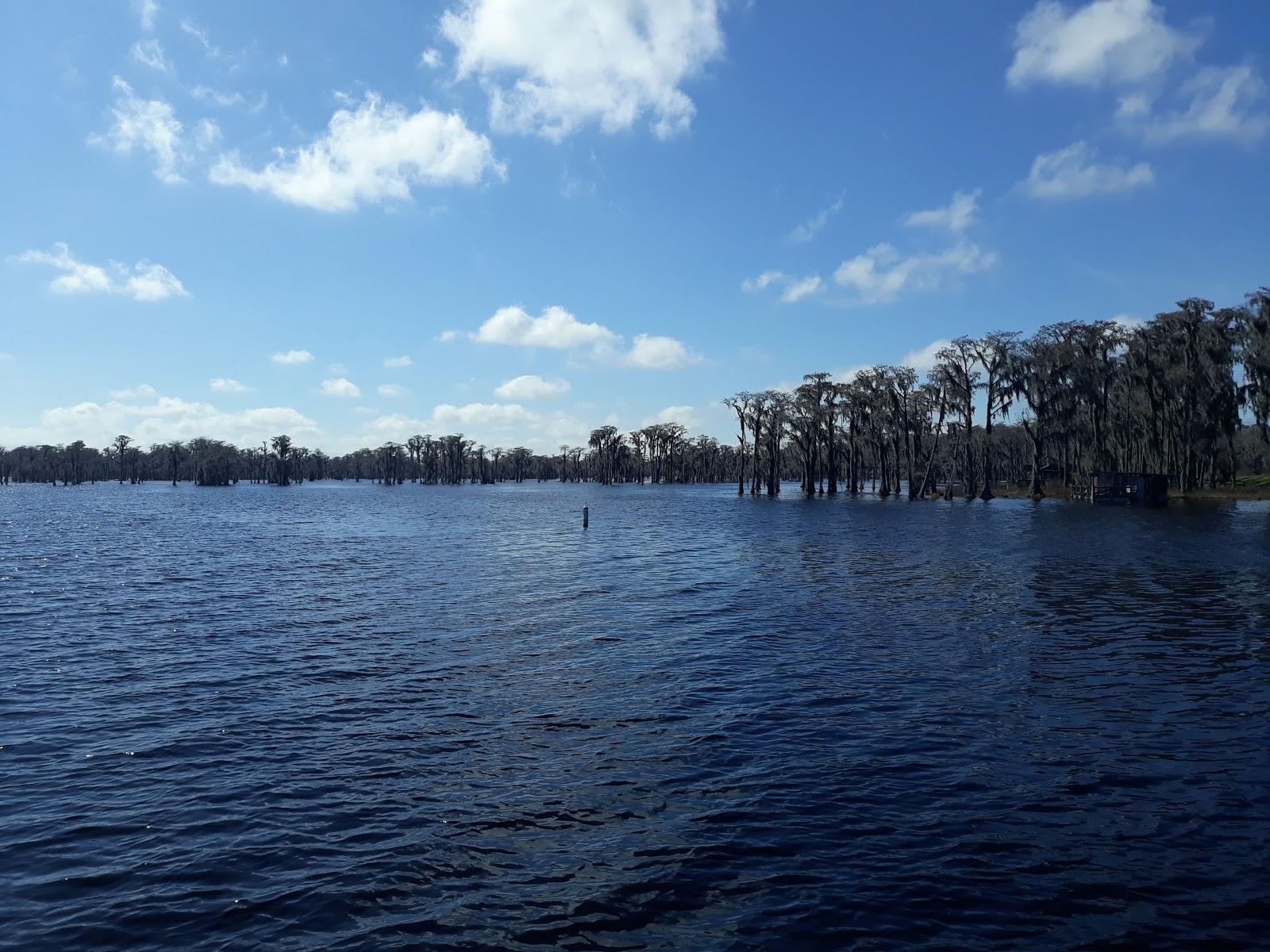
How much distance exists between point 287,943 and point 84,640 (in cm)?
1707

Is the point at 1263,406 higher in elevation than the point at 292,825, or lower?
higher

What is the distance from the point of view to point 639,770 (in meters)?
11.0

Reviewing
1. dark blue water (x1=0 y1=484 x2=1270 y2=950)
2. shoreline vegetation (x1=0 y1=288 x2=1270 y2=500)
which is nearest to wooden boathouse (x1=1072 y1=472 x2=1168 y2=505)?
shoreline vegetation (x1=0 y1=288 x2=1270 y2=500)

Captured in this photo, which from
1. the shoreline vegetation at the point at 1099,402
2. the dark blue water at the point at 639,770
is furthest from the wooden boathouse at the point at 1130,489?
the dark blue water at the point at 639,770

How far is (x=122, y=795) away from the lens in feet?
33.3

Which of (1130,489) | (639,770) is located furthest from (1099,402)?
(639,770)

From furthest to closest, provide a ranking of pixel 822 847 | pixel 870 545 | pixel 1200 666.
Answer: pixel 870 545, pixel 1200 666, pixel 822 847

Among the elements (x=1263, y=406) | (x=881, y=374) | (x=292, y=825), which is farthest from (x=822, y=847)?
(x=881, y=374)

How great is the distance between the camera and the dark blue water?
736 cm

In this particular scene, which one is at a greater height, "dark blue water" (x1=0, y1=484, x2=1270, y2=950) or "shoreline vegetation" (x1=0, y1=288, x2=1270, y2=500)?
"shoreline vegetation" (x1=0, y1=288, x2=1270, y2=500)

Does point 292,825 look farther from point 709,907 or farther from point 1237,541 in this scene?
point 1237,541

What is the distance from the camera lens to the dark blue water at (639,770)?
7359mm

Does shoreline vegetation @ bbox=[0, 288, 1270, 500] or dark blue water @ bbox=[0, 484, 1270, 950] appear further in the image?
shoreline vegetation @ bbox=[0, 288, 1270, 500]

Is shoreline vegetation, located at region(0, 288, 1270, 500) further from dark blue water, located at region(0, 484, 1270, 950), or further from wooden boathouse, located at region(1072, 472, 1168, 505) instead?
dark blue water, located at region(0, 484, 1270, 950)
